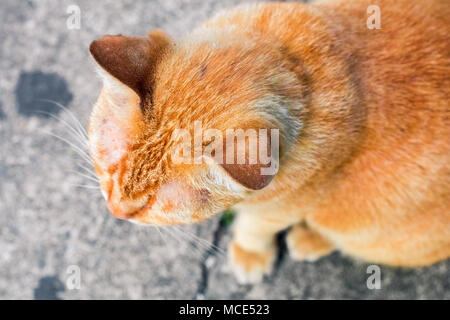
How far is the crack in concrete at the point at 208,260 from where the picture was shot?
232cm

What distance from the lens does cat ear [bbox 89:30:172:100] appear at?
1.17 m

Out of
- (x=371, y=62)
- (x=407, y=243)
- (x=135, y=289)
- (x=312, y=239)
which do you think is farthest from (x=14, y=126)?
(x=407, y=243)

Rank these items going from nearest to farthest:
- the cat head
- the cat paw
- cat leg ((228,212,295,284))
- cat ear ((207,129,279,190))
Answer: cat ear ((207,129,279,190)), the cat head, cat leg ((228,212,295,284)), the cat paw

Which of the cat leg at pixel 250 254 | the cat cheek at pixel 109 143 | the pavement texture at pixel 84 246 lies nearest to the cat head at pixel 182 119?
the cat cheek at pixel 109 143

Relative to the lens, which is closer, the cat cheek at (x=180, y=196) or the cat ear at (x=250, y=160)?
the cat ear at (x=250, y=160)

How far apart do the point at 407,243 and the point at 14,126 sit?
7.58 feet

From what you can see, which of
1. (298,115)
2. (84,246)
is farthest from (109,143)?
(84,246)

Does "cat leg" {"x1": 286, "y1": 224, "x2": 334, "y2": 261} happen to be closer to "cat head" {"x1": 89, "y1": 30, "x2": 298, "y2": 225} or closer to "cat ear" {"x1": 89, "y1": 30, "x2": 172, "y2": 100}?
"cat head" {"x1": 89, "y1": 30, "x2": 298, "y2": 225}

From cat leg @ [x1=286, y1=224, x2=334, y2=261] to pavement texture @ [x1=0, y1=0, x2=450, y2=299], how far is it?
0.08m

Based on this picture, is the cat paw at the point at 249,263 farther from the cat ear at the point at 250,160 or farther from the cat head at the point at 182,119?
the cat ear at the point at 250,160

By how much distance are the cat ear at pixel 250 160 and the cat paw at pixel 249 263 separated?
4.28 ft

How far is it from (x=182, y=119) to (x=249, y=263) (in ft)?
4.39

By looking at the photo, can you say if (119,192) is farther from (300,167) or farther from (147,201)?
(300,167)

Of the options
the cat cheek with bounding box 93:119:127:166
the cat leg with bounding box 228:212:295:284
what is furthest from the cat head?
the cat leg with bounding box 228:212:295:284
